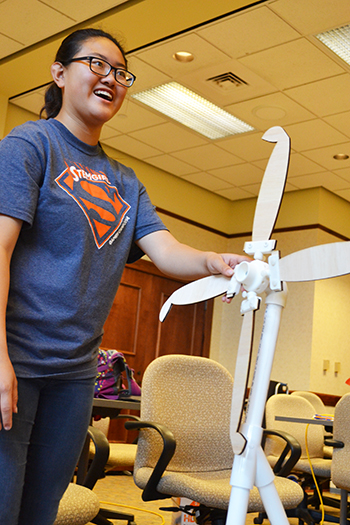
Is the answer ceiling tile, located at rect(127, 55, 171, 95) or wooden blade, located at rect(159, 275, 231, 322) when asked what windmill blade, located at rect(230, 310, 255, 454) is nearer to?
wooden blade, located at rect(159, 275, 231, 322)

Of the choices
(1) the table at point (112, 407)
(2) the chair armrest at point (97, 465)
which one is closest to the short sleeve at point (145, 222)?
(2) the chair armrest at point (97, 465)

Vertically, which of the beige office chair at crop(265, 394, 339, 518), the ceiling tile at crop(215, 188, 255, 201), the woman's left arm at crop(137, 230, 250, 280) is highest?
the ceiling tile at crop(215, 188, 255, 201)

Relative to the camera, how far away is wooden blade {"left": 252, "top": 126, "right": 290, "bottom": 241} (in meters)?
0.90

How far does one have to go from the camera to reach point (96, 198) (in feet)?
3.81

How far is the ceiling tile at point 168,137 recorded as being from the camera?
5.57 m

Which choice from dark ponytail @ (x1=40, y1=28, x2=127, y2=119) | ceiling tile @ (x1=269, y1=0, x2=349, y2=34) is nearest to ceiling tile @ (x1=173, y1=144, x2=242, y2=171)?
ceiling tile @ (x1=269, y1=0, x2=349, y2=34)

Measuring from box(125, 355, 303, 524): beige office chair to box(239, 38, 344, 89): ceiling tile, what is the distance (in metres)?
2.56

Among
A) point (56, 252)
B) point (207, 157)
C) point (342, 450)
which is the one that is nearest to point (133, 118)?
point (207, 157)

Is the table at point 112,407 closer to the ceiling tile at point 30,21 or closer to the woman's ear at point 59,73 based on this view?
the woman's ear at point 59,73

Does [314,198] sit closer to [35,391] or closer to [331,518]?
[331,518]

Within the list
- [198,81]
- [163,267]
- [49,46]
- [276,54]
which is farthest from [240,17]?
[163,267]

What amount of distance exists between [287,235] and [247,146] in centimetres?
148

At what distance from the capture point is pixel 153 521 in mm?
3432

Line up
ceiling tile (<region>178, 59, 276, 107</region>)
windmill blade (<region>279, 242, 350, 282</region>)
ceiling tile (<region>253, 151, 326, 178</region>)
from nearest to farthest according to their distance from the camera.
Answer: windmill blade (<region>279, 242, 350, 282</region>) < ceiling tile (<region>178, 59, 276, 107</region>) < ceiling tile (<region>253, 151, 326, 178</region>)
